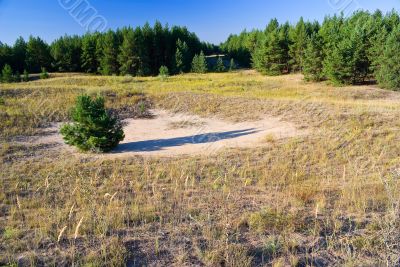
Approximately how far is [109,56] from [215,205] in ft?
133

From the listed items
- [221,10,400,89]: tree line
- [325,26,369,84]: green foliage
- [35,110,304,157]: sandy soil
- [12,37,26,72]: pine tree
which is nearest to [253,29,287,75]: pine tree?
[221,10,400,89]: tree line

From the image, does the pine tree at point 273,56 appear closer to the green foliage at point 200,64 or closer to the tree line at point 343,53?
the tree line at point 343,53

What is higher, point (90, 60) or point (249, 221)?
point (90, 60)

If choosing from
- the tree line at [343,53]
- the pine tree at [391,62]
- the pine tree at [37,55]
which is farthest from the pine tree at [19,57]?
the pine tree at [391,62]

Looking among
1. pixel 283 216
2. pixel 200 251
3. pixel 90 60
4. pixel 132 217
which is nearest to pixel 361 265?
pixel 283 216

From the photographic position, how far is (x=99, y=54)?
143ft

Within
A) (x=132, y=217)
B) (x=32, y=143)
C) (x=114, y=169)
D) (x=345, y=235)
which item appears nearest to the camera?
(x=345, y=235)

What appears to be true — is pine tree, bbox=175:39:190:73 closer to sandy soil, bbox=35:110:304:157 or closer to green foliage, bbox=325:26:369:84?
green foliage, bbox=325:26:369:84

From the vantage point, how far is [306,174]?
7020 mm

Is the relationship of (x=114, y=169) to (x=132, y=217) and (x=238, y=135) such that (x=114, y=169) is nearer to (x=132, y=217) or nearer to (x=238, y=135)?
(x=132, y=217)

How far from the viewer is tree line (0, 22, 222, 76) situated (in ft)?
137

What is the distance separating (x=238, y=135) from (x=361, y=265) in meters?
9.34

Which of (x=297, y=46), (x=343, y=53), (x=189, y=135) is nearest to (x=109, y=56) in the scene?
(x=297, y=46)

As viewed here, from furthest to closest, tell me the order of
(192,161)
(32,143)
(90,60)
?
(90,60) → (32,143) → (192,161)
